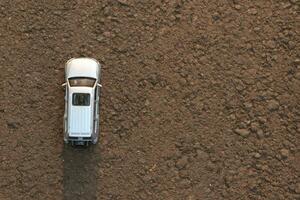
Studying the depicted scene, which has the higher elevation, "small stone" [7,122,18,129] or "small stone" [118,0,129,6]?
"small stone" [118,0,129,6]

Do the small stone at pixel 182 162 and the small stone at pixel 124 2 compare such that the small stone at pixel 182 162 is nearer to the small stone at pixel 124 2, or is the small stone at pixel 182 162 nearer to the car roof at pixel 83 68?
the car roof at pixel 83 68

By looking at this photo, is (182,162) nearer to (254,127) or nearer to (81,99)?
(254,127)

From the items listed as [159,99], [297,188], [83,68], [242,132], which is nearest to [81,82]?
[83,68]

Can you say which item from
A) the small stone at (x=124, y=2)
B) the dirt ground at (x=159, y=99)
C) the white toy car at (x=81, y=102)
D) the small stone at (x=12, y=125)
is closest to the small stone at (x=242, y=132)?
the dirt ground at (x=159, y=99)

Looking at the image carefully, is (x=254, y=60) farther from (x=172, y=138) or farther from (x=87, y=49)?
(x=87, y=49)

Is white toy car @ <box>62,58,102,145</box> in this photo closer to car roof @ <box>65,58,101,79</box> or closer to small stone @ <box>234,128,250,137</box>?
car roof @ <box>65,58,101,79</box>

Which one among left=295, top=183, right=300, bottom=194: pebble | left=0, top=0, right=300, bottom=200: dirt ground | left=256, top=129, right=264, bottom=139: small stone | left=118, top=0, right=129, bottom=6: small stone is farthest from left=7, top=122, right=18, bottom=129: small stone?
left=295, top=183, right=300, bottom=194: pebble

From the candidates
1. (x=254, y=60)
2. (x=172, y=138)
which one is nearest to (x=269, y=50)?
(x=254, y=60)
